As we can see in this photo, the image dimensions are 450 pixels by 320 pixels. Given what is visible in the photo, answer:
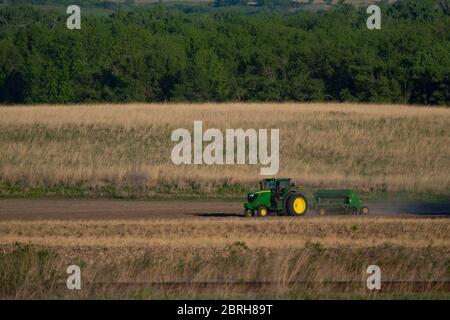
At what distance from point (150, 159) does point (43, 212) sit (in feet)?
54.3

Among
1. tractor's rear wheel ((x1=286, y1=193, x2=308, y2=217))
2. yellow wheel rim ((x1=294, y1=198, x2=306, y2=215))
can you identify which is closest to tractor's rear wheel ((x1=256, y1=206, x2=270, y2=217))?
tractor's rear wheel ((x1=286, y1=193, x2=308, y2=217))

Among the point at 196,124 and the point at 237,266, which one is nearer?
the point at 237,266

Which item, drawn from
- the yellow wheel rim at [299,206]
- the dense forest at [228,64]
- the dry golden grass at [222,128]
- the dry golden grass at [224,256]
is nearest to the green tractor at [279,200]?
the yellow wheel rim at [299,206]

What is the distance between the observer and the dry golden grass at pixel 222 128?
41656 mm

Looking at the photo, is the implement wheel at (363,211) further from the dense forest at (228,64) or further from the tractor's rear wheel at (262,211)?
the dense forest at (228,64)

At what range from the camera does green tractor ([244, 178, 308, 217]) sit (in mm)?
30406

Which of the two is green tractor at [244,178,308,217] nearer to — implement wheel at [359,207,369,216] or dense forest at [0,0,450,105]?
implement wheel at [359,207,369,216]

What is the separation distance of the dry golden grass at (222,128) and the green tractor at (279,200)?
9595 millimetres

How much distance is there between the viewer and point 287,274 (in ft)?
67.7

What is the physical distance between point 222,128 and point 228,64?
133ft

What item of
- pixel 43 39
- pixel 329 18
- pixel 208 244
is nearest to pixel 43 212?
pixel 208 244

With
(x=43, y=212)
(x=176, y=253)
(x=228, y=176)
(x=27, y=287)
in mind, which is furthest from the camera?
(x=228, y=176)

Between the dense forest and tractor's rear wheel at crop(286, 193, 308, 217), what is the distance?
161 feet
